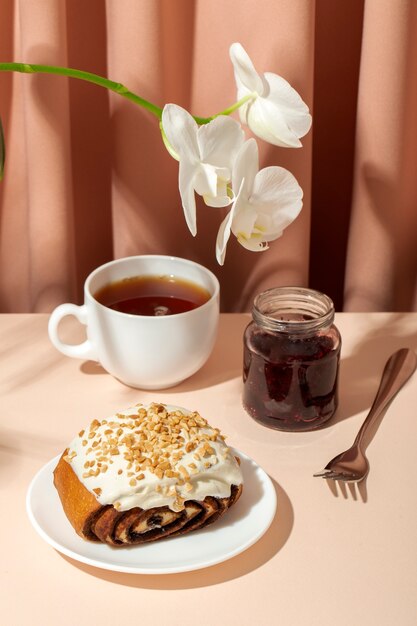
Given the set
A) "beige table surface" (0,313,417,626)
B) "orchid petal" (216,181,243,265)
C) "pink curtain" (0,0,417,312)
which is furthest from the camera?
"pink curtain" (0,0,417,312)

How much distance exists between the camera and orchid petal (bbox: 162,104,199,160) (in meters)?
0.78

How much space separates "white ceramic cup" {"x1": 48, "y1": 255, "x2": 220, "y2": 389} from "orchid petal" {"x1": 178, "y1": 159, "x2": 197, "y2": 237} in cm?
17

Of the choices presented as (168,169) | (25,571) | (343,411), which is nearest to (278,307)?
(343,411)

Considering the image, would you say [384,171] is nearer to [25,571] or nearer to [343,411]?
[343,411]

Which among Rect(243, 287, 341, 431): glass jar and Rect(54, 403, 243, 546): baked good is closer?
Rect(54, 403, 243, 546): baked good

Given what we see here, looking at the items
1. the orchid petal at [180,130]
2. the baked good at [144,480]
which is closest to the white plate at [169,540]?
the baked good at [144,480]

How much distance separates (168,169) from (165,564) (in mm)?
586

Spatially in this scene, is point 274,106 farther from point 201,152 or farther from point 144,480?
point 144,480

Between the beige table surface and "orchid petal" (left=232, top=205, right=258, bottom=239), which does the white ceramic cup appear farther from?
"orchid petal" (left=232, top=205, right=258, bottom=239)

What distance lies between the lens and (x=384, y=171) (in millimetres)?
1162

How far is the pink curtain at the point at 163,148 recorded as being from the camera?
108 centimetres

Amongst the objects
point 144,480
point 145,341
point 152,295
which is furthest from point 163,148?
point 144,480

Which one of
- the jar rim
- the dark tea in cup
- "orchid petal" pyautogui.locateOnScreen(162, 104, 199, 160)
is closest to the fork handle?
the jar rim

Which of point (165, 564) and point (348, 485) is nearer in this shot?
point (165, 564)
